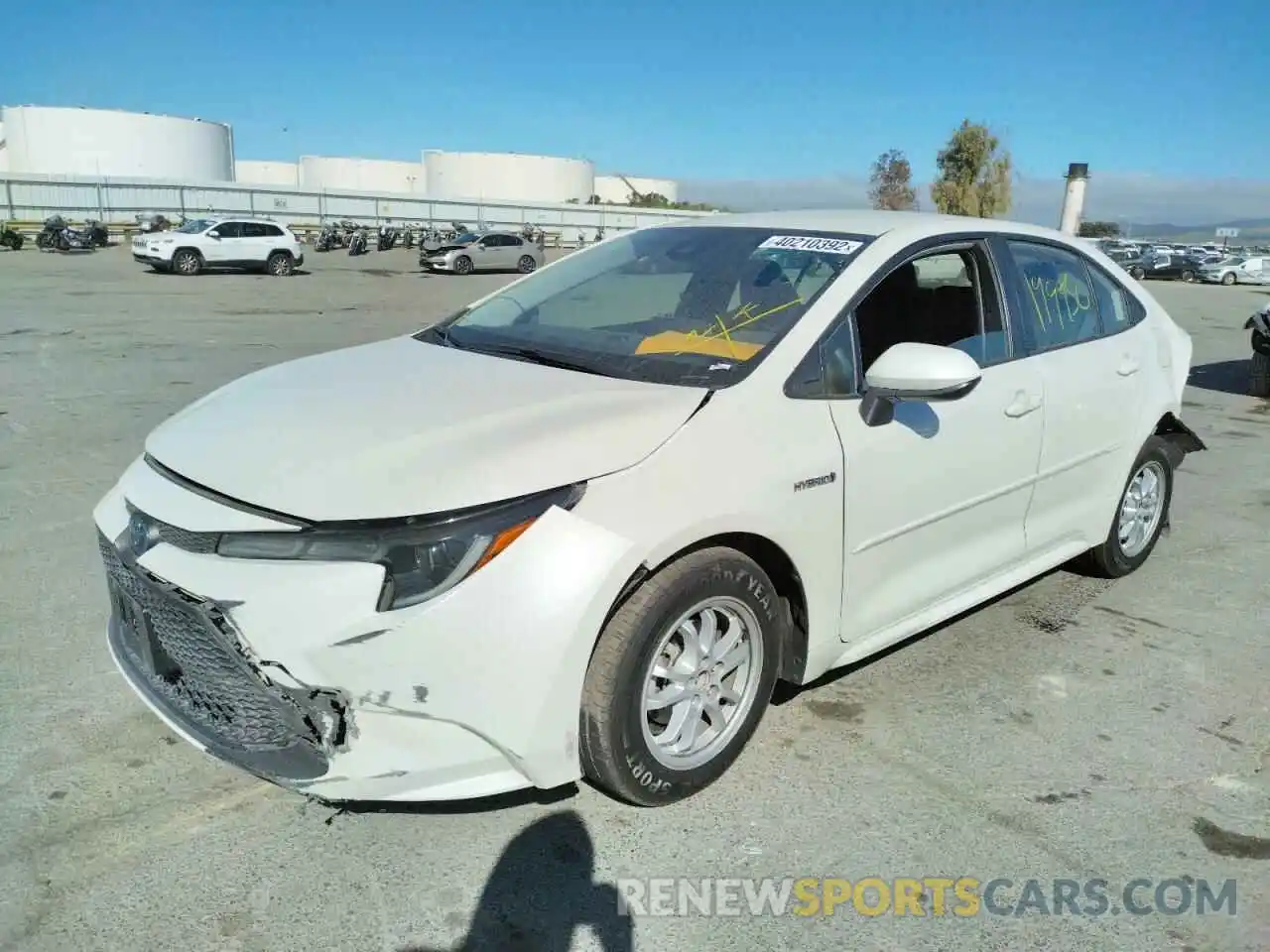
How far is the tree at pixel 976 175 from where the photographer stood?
53.9 m

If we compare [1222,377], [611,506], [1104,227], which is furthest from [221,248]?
[1104,227]

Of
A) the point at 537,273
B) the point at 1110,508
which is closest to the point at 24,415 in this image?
the point at 537,273

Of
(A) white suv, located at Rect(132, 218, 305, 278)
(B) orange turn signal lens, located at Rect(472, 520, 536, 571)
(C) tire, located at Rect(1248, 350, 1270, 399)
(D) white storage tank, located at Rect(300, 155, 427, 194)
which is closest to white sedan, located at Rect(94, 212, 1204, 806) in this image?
(B) orange turn signal lens, located at Rect(472, 520, 536, 571)

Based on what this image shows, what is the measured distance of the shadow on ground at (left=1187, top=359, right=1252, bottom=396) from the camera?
10965 millimetres

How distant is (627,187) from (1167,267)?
6668 centimetres

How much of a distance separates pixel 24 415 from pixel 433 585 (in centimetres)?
705

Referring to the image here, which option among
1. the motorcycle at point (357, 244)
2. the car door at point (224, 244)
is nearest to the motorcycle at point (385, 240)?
the motorcycle at point (357, 244)

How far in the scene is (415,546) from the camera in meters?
2.31

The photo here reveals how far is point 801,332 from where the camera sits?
10.0 feet

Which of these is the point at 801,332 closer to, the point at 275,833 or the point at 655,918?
the point at 655,918

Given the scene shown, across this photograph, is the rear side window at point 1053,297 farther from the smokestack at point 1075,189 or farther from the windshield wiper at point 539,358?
the smokestack at point 1075,189

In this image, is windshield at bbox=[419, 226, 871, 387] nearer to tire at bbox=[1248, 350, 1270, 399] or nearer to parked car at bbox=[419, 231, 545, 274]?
tire at bbox=[1248, 350, 1270, 399]

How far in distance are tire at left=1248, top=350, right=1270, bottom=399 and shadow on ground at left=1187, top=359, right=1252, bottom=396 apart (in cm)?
14

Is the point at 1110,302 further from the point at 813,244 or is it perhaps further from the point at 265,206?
the point at 265,206
